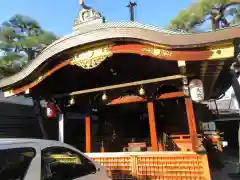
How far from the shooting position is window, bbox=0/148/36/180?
8.64 feet

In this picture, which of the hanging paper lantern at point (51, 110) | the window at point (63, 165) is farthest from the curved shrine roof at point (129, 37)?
the window at point (63, 165)

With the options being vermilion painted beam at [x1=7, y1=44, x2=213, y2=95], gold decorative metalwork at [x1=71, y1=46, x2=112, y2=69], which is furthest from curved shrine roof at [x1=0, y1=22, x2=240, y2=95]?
gold decorative metalwork at [x1=71, y1=46, x2=112, y2=69]

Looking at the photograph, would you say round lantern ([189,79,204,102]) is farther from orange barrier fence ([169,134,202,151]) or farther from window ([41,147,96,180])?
orange barrier fence ([169,134,202,151])

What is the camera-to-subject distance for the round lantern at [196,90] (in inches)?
250

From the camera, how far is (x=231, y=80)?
10.3 meters

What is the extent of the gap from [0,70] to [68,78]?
31.5 ft

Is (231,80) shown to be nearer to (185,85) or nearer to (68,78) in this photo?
(185,85)

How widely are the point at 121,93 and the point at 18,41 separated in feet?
44.7

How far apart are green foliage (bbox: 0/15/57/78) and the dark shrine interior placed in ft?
23.9

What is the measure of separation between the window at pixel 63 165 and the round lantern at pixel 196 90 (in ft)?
11.7

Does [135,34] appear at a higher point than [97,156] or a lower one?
higher

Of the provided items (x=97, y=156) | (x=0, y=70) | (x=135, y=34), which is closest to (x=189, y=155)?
(x=97, y=156)

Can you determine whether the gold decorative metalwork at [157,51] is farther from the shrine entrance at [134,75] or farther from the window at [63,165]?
the window at [63,165]

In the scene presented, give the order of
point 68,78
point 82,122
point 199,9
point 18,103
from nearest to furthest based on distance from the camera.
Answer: point 68,78 → point 18,103 → point 82,122 → point 199,9
